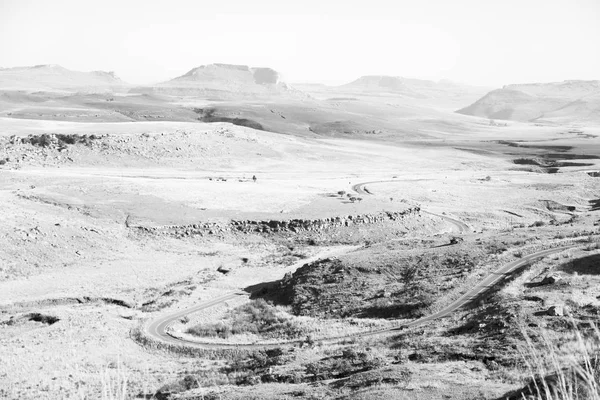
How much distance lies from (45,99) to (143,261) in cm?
12914

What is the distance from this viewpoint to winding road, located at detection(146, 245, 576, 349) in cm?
2656

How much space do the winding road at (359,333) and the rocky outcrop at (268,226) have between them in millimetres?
13198

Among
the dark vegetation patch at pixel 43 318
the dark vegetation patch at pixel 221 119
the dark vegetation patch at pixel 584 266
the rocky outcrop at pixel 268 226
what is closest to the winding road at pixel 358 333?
the dark vegetation patch at pixel 584 266

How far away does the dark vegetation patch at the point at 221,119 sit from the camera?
420 ft

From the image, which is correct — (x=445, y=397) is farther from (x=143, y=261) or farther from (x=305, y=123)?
(x=305, y=123)

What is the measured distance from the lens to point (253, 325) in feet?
96.7

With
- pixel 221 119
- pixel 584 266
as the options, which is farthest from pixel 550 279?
pixel 221 119

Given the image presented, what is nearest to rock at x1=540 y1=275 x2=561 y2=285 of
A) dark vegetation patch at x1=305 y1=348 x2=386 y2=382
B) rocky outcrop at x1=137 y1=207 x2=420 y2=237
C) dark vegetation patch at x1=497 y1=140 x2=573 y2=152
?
dark vegetation patch at x1=305 y1=348 x2=386 y2=382

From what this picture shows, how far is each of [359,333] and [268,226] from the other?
23.4 meters

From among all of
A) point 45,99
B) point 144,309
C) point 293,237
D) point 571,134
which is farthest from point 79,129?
point 571,134

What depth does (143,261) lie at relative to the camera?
A: 137 feet

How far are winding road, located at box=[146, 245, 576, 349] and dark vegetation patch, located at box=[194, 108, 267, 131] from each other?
3706 inches

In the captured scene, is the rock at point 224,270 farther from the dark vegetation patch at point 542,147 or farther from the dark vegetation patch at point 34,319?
the dark vegetation patch at point 542,147

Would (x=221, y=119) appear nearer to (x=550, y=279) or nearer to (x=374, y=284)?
(x=374, y=284)
